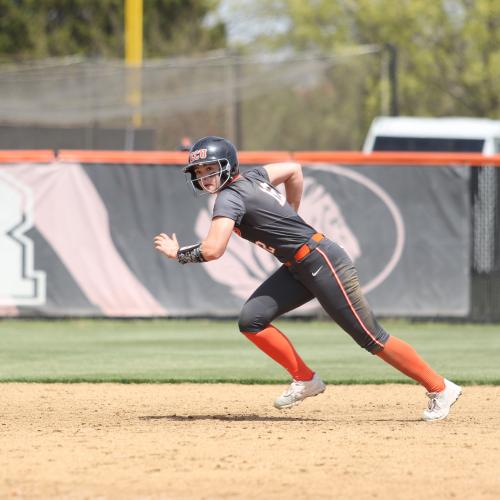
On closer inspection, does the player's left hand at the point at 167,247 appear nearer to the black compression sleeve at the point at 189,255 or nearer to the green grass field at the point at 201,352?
the black compression sleeve at the point at 189,255

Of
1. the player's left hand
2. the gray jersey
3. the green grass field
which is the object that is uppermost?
the gray jersey

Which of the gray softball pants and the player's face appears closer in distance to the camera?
the player's face

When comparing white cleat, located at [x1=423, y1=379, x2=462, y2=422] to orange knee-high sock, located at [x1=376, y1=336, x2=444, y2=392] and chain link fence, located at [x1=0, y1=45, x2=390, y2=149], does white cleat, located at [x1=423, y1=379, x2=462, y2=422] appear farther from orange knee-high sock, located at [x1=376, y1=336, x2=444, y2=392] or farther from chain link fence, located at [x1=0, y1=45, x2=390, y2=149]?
chain link fence, located at [x1=0, y1=45, x2=390, y2=149]

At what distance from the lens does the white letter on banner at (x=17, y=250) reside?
47.5ft

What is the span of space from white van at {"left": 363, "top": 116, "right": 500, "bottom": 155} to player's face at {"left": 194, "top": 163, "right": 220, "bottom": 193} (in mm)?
12378

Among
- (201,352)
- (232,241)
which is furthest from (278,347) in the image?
(232,241)

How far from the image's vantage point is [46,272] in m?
14.6

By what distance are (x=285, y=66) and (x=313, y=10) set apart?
696 inches

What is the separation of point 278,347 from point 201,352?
177 inches

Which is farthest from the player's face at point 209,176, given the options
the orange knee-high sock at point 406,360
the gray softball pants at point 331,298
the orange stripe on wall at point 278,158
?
the orange stripe on wall at point 278,158

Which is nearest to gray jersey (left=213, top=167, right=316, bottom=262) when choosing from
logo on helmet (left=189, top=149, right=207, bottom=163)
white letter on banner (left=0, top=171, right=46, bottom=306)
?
logo on helmet (left=189, top=149, right=207, bottom=163)

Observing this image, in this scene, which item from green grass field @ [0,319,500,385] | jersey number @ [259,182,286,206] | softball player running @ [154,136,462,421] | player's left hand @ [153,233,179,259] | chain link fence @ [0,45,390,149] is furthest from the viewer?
chain link fence @ [0,45,390,149]

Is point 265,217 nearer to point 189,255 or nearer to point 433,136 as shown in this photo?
point 189,255

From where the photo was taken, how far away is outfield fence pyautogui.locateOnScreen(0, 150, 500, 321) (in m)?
14.5
